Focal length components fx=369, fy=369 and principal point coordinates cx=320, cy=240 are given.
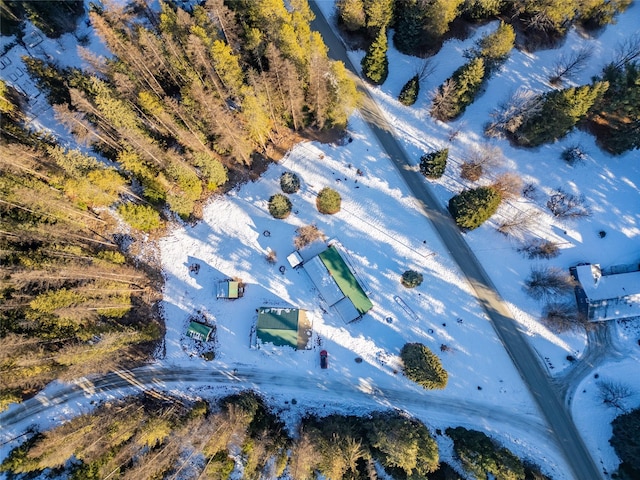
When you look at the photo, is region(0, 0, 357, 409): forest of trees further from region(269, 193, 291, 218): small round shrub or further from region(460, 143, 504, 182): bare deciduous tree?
region(460, 143, 504, 182): bare deciduous tree

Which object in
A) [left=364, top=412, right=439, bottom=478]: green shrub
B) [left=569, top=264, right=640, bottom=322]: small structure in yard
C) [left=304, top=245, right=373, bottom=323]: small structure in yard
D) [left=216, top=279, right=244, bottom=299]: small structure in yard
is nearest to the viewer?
[left=364, top=412, right=439, bottom=478]: green shrub

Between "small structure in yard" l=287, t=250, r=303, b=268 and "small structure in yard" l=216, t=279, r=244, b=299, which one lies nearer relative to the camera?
"small structure in yard" l=216, t=279, r=244, b=299

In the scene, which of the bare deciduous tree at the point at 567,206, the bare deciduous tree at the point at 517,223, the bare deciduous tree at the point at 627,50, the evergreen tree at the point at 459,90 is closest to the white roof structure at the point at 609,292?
the bare deciduous tree at the point at 567,206

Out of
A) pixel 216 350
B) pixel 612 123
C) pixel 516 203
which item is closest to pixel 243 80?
pixel 216 350

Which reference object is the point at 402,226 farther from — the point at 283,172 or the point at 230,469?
the point at 230,469

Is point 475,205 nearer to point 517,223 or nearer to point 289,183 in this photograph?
point 517,223

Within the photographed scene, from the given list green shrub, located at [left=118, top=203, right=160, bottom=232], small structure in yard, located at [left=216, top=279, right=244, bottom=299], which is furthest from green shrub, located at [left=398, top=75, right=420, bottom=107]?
green shrub, located at [left=118, top=203, right=160, bottom=232]

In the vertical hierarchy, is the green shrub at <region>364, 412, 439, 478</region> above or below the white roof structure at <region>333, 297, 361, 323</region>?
below
